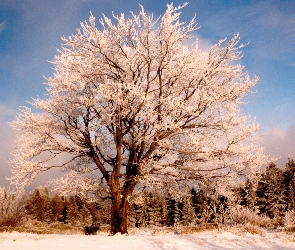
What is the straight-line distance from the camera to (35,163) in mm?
12250

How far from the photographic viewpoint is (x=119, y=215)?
36.9 ft

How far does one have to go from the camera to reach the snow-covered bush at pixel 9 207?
1673 cm

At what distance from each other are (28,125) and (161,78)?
5950 millimetres

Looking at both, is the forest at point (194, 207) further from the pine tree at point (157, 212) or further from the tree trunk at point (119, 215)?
the tree trunk at point (119, 215)

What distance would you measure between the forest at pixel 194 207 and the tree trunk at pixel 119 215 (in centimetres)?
80

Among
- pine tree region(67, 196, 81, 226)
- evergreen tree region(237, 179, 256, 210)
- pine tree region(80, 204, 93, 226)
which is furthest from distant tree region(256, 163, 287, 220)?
pine tree region(67, 196, 81, 226)

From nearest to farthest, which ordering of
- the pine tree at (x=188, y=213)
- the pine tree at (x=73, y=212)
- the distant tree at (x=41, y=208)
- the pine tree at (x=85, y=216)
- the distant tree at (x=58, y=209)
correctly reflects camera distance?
the pine tree at (x=188, y=213) → the distant tree at (x=41, y=208) → the pine tree at (x=73, y=212) → the pine tree at (x=85, y=216) → the distant tree at (x=58, y=209)

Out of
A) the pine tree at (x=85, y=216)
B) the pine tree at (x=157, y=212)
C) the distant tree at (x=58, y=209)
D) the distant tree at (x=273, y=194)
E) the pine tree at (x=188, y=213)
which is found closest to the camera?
the distant tree at (x=273, y=194)

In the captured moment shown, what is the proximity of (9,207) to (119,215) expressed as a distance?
356 inches

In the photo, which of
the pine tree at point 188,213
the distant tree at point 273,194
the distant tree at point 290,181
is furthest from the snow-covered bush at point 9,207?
the pine tree at point 188,213

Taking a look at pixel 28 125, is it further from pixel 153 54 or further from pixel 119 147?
pixel 153 54

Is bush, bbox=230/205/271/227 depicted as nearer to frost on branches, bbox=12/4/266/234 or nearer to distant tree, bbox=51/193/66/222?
frost on branches, bbox=12/4/266/234

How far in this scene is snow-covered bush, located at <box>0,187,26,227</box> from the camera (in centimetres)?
1673

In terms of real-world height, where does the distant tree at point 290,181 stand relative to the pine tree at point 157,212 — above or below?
above
